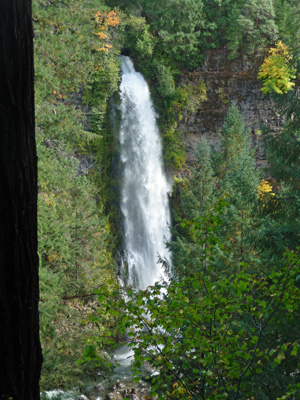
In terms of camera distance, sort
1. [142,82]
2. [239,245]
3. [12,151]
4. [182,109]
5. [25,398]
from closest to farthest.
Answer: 1. [12,151]
2. [25,398]
3. [239,245]
4. [142,82]
5. [182,109]

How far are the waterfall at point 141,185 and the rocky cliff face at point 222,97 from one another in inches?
112

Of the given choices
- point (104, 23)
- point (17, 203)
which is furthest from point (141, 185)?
point (17, 203)

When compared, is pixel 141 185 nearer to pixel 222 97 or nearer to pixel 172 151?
pixel 172 151

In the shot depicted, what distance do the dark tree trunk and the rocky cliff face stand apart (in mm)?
21484

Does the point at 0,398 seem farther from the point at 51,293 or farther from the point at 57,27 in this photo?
the point at 57,27

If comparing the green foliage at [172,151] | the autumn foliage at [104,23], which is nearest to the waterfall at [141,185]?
the green foliage at [172,151]

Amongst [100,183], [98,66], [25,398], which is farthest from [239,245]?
[25,398]

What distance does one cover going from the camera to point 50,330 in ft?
32.3

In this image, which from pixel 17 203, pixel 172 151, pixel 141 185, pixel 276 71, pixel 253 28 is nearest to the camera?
pixel 17 203

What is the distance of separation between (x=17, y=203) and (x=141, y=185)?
721 inches

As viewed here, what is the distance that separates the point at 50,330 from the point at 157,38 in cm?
1706

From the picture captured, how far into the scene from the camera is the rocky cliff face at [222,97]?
77.0 ft

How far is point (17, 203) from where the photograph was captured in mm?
2090

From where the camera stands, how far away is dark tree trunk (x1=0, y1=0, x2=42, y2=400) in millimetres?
2004
